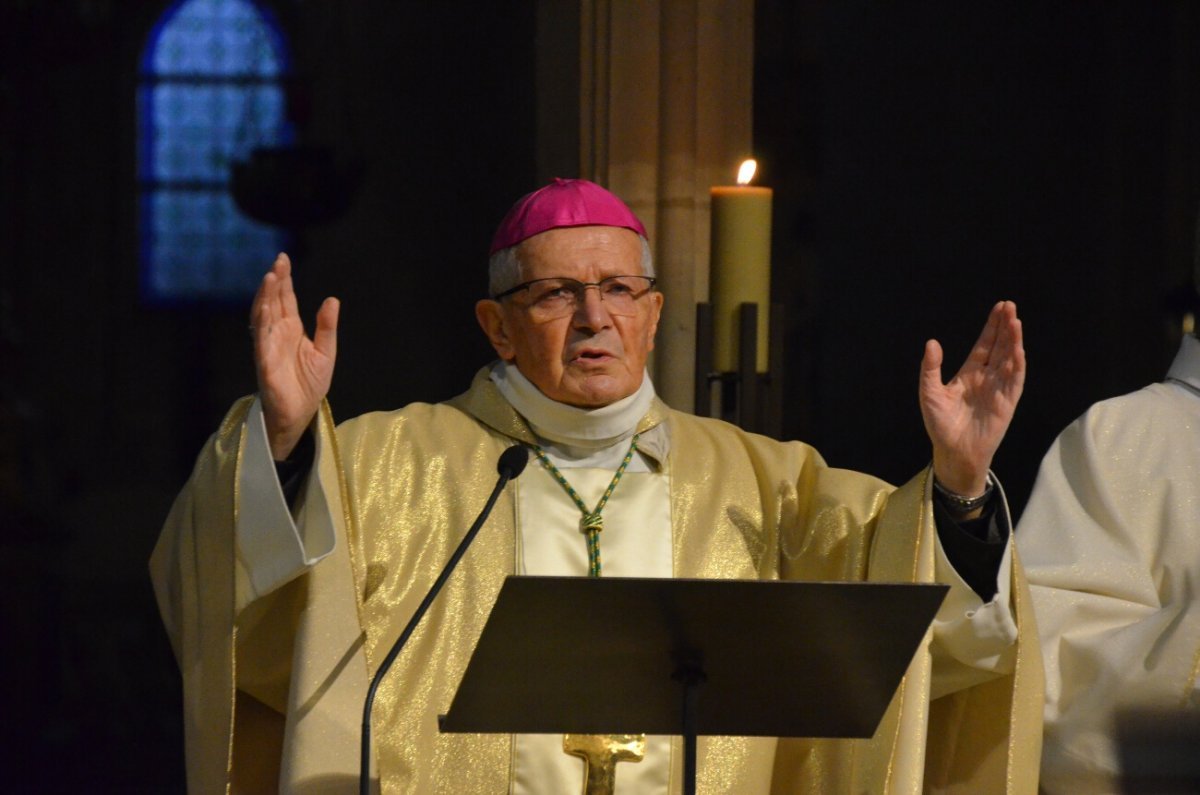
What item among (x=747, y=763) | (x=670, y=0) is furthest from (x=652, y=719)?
(x=670, y=0)

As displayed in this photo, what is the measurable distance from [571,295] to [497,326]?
0.20 metres

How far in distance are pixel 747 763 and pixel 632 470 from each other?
2.04 feet

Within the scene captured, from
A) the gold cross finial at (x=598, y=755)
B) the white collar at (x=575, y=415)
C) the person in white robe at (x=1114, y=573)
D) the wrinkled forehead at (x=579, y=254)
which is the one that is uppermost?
the wrinkled forehead at (x=579, y=254)

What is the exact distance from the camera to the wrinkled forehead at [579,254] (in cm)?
404

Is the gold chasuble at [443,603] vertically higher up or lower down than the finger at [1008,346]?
lower down

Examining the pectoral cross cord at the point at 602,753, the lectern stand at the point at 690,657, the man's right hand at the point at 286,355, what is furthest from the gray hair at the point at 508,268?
the lectern stand at the point at 690,657

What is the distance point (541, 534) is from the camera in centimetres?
402

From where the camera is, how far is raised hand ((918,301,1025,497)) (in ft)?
12.0

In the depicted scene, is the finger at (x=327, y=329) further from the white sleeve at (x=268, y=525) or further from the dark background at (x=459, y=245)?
the dark background at (x=459, y=245)

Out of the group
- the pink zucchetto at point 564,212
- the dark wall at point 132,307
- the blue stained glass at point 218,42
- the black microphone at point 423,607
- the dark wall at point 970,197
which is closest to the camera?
the black microphone at point 423,607

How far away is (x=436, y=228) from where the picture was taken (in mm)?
6328

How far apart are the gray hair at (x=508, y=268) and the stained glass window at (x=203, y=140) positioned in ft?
8.11

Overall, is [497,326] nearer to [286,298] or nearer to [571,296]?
[571,296]

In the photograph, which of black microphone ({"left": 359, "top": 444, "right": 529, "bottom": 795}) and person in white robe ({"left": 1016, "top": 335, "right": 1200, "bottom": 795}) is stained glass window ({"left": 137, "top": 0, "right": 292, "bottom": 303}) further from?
black microphone ({"left": 359, "top": 444, "right": 529, "bottom": 795})
